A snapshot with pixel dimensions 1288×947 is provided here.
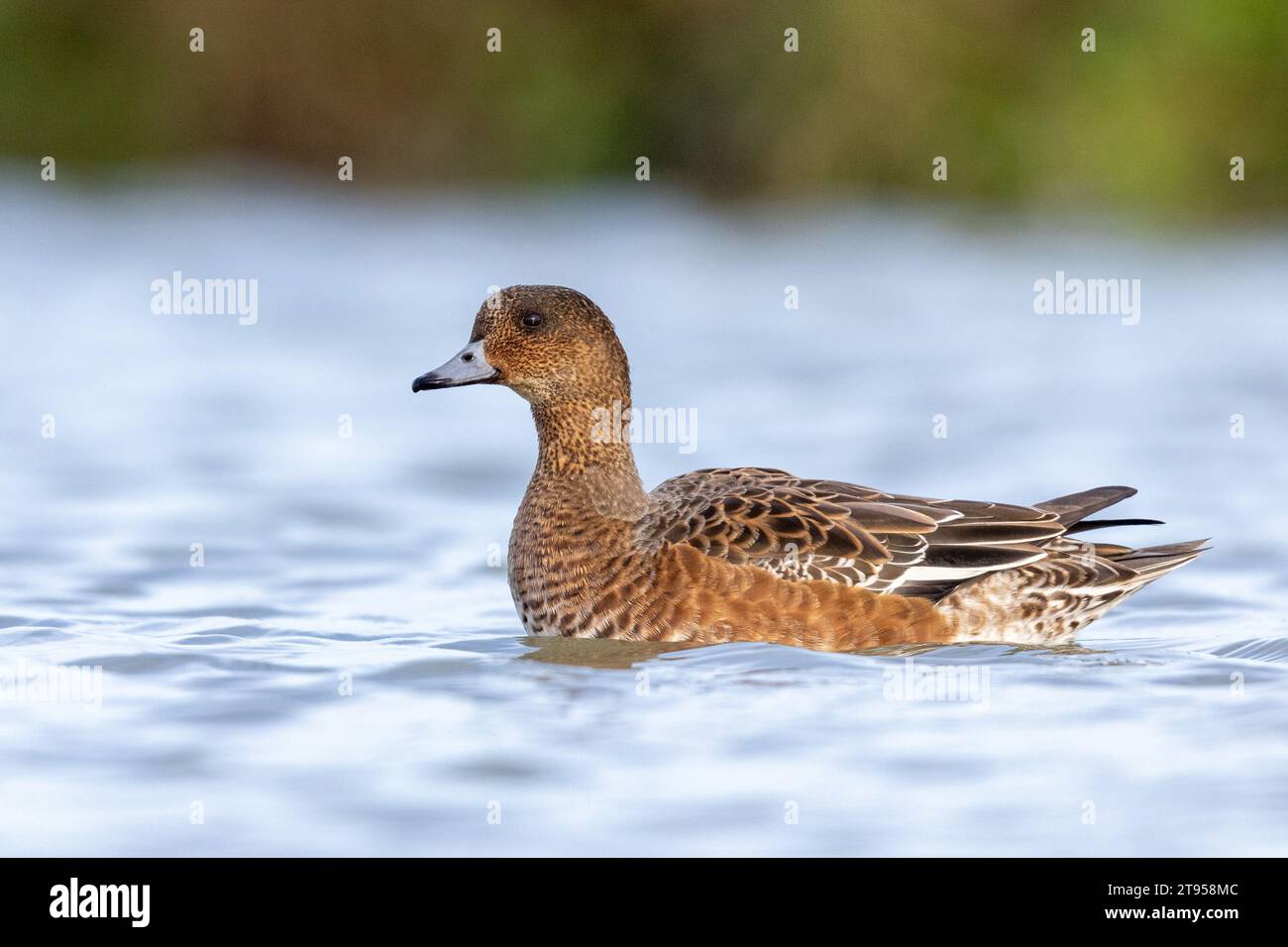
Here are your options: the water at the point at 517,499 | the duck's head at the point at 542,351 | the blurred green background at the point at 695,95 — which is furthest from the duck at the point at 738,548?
the blurred green background at the point at 695,95

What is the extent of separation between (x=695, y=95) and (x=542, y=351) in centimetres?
1103

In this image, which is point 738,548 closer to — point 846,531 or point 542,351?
point 846,531

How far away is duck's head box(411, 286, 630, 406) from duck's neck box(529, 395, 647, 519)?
46 mm

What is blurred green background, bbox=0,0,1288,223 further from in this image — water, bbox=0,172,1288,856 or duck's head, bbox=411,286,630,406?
duck's head, bbox=411,286,630,406

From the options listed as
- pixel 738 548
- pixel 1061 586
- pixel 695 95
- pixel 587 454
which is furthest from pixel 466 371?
pixel 695 95

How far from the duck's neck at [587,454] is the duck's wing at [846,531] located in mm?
190

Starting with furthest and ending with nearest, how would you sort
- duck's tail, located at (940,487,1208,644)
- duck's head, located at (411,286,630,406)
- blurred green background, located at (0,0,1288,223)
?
blurred green background, located at (0,0,1288,223)
duck's head, located at (411,286,630,406)
duck's tail, located at (940,487,1208,644)

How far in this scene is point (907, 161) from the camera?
18281mm

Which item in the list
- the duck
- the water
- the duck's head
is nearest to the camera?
the water

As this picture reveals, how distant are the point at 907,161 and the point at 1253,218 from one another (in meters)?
3.25

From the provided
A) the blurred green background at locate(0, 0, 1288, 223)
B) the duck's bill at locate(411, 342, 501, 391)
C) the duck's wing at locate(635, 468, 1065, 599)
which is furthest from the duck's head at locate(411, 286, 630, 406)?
the blurred green background at locate(0, 0, 1288, 223)

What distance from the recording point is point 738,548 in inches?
294

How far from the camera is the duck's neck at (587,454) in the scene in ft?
26.1

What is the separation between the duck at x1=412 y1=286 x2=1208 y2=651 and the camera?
7.47 metres
